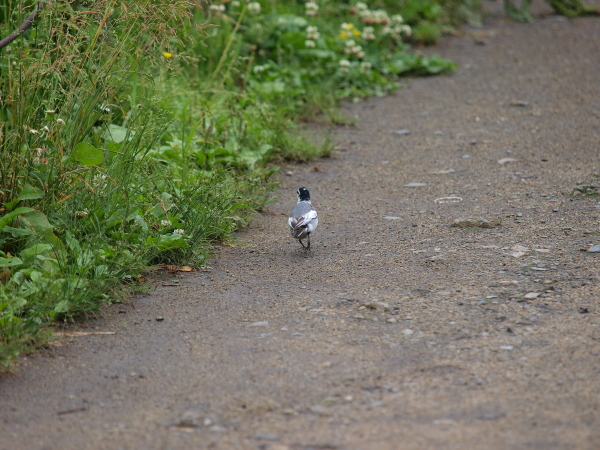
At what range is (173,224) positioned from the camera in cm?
470

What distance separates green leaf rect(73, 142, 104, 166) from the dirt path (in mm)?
941

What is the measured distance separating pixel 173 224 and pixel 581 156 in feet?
13.8

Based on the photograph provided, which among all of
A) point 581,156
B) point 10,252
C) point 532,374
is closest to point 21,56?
point 10,252

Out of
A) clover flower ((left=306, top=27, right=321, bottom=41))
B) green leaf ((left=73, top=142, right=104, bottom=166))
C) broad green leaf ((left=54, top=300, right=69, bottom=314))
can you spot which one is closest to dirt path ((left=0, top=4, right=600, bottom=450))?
broad green leaf ((left=54, top=300, right=69, bottom=314))

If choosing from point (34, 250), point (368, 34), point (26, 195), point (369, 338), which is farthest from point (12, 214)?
point (368, 34)

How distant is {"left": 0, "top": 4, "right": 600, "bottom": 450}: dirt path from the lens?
277 cm

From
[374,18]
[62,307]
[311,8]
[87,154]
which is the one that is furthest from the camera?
[374,18]

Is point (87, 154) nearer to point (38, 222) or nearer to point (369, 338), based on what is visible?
point (38, 222)

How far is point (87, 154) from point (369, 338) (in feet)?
7.19

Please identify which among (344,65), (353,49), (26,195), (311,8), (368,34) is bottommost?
(26,195)

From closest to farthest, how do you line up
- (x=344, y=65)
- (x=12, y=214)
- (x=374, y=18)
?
(x=12, y=214)
(x=344, y=65)
(x=374, y=18)

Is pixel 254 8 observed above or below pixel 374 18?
above

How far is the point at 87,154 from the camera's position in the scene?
438 cm

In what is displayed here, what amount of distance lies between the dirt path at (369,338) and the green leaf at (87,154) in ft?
3.09
